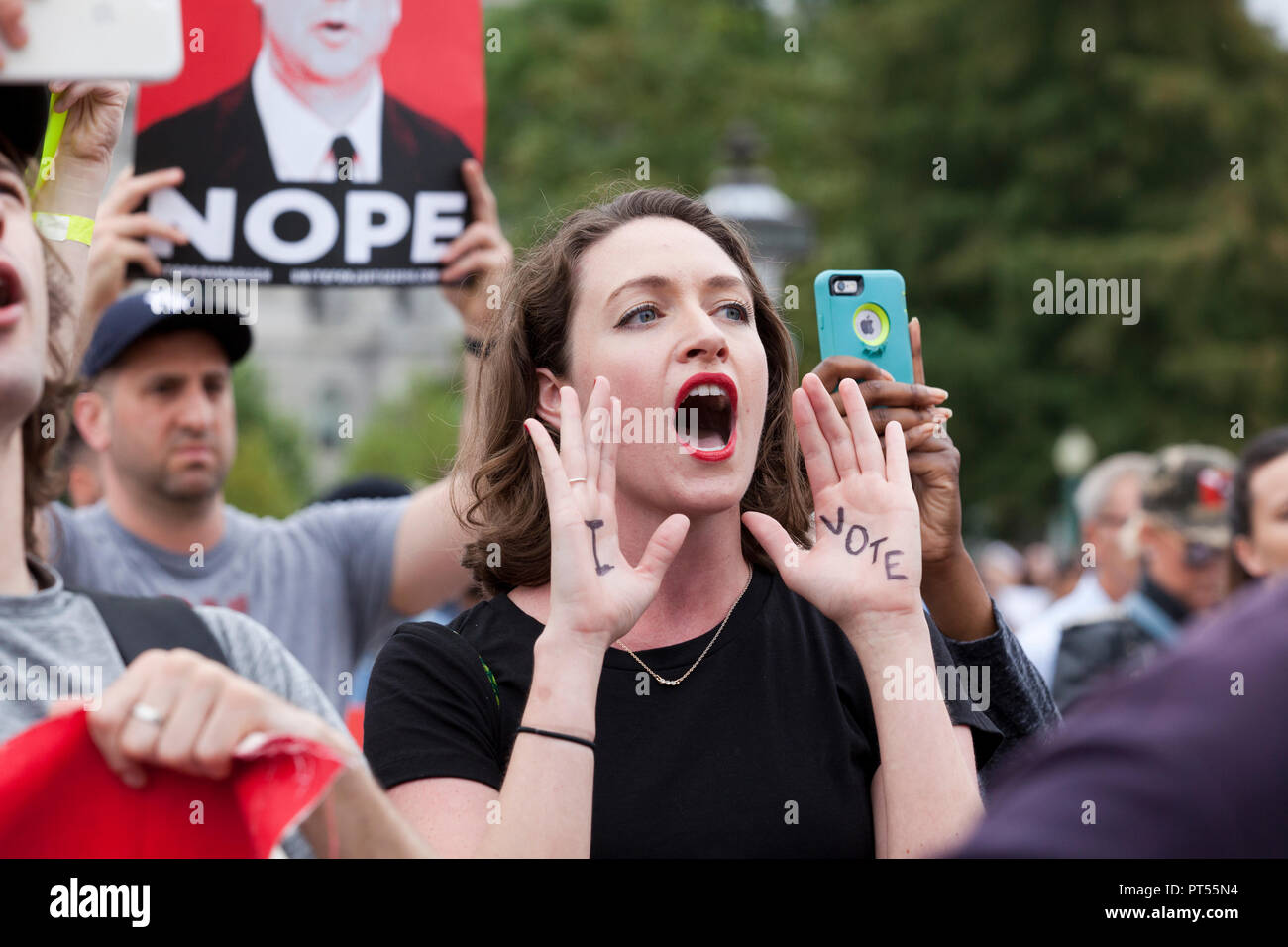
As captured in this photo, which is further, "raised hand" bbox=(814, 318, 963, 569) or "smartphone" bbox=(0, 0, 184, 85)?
"raised hand" bbox=(814, 318, 963, 569)

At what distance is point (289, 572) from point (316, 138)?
1.25 m

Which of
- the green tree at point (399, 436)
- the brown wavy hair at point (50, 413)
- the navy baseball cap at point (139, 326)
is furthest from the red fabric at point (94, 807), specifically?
the green tree at point (399, 436)

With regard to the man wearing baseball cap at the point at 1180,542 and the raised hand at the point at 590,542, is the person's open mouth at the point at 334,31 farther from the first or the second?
the man wearing baseball cap at the point at 1180,542

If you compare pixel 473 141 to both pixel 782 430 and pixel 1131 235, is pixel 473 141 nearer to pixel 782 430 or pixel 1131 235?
pixel 782 430

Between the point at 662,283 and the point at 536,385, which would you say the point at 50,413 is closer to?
the point at 536,385

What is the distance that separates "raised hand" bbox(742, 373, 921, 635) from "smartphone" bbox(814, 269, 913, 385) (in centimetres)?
25

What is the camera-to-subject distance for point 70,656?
2.48 meters

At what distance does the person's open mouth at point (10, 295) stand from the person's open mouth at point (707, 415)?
42.5 inches

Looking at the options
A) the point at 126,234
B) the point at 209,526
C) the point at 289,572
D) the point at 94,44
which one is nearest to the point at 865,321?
the point at 94,44

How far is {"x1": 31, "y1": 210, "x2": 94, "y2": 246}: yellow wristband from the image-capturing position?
2.76 metres

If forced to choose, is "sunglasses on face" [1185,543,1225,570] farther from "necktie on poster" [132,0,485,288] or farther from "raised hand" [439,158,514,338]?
"necktie on poster" [132,0,485,288]

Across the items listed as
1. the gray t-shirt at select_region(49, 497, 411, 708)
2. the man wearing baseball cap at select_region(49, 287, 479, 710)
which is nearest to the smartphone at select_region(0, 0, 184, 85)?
the man wearing baseball cap at select_region(49, 287, 479, 710)

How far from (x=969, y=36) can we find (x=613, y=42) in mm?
5740
